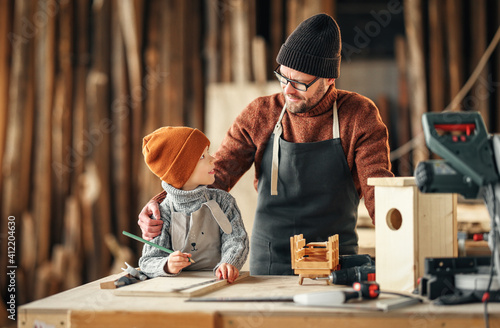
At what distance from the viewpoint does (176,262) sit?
6.25 feet

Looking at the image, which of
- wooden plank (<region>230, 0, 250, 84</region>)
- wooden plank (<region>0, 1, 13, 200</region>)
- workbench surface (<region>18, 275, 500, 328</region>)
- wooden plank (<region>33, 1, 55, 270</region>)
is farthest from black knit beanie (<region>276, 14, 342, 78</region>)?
wooden plank (<region>0, 1, 13, 200</region>)

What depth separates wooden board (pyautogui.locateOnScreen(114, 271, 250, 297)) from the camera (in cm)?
165

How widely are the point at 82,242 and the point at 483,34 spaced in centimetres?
341

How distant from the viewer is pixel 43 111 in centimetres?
442

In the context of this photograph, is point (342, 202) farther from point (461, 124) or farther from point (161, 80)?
point (161, 80)

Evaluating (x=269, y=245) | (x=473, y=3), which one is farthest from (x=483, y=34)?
(x=269, y=245)

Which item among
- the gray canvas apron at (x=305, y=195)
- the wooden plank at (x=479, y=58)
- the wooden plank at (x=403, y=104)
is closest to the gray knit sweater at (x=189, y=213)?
the gray canvas apron at (x=305, y=195)

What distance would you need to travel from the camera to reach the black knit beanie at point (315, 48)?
2.33m

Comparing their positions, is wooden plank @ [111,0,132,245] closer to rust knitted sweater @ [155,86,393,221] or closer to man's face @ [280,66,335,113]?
rust knitted sweater @ [155,86,393,221]

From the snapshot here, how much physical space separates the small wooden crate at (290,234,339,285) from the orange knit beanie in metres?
0.50

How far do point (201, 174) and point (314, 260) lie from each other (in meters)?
0.54

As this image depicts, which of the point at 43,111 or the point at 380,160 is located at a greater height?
the point at 43,111

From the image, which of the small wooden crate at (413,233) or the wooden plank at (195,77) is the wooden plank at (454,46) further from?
the small wooden crate at (413,233)

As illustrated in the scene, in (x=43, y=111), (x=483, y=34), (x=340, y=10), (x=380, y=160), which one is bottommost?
(x=380, y=160)
